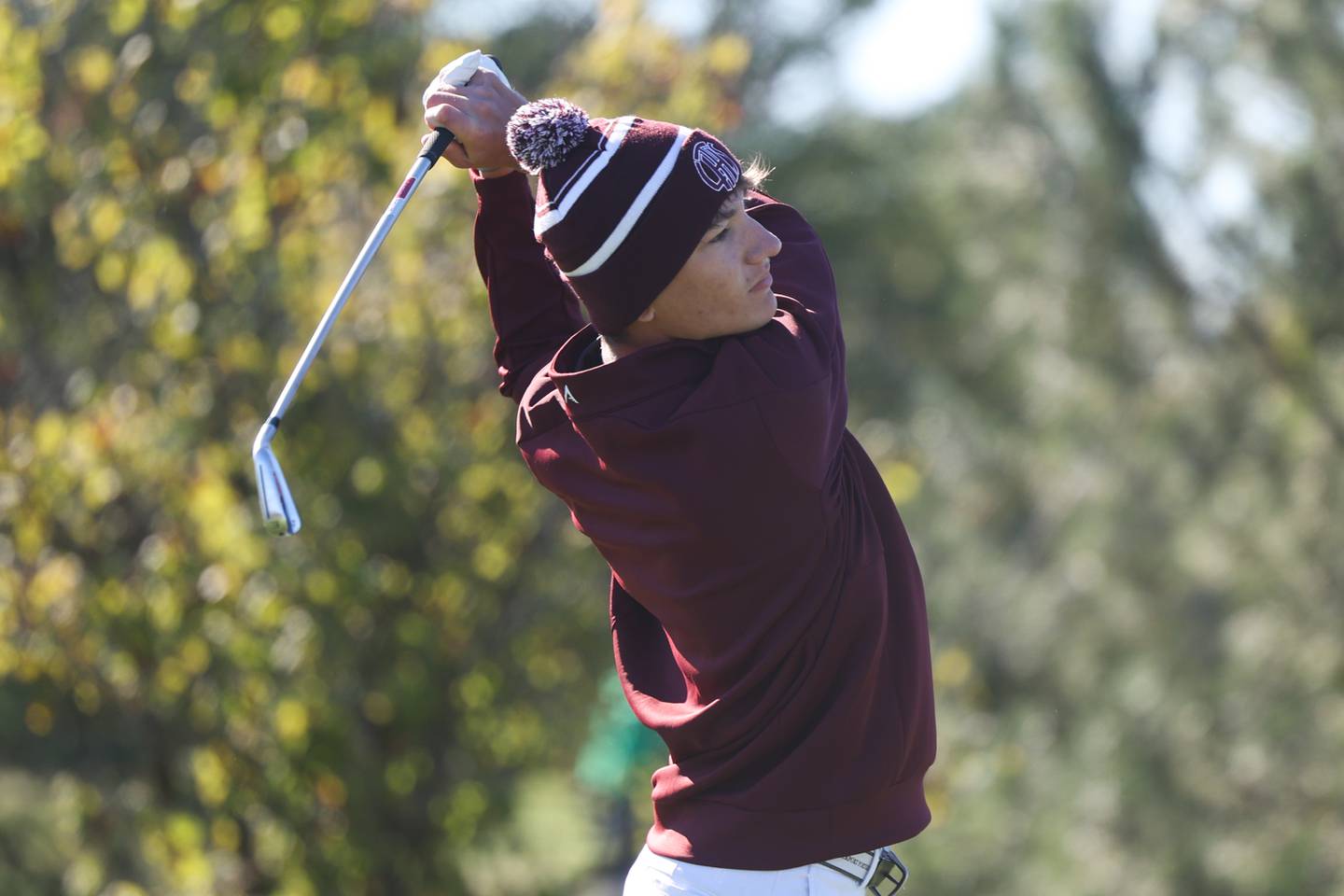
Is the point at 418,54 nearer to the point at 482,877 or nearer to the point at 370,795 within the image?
the point at 370,795

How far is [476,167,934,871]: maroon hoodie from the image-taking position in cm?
196

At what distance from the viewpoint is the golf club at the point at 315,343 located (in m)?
2.12

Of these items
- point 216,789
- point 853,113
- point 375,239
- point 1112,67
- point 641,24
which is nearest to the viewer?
point 375,239

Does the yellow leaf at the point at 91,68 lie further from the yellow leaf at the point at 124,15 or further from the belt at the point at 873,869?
the belt at the point at 873,869

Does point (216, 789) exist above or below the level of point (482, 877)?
above

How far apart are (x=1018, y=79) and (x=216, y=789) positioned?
6198 mm

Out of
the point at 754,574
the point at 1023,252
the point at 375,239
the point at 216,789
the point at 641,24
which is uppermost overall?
the point at 375,239

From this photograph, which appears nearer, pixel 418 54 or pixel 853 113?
pixel 418 54

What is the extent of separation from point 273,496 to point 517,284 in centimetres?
51

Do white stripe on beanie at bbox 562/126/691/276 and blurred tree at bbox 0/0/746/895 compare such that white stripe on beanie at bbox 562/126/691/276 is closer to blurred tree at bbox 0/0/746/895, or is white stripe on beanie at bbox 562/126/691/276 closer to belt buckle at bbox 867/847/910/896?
belt buckle at bbox 867/847/910/896

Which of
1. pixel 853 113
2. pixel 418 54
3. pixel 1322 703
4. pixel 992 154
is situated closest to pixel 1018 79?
pixel 992 154

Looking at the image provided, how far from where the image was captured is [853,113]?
647 inches

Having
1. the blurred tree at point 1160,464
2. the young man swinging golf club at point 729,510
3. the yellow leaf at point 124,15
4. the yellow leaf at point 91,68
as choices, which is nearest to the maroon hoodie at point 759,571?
the young man swinging golf club at point 729,510

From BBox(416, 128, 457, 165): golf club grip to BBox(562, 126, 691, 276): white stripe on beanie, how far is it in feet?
1.34
